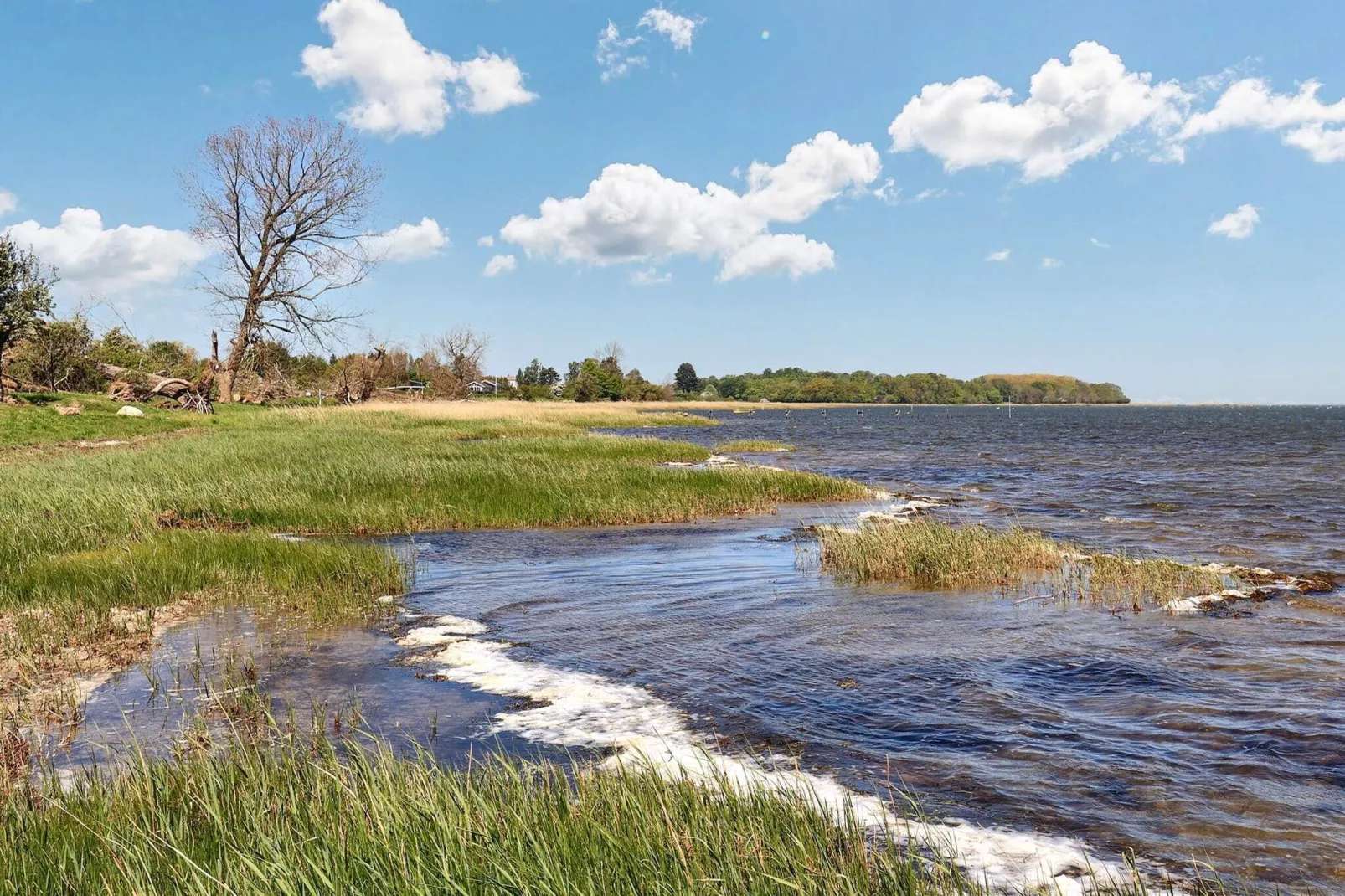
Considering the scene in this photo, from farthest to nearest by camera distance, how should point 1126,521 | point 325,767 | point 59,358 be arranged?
point 59,358 < point 1126,521 < point 325,767

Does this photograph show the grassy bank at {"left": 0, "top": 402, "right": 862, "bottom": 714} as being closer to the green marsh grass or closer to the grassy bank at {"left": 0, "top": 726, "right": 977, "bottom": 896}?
the green marsh grass

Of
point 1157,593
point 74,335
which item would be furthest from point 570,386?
point 1157,593

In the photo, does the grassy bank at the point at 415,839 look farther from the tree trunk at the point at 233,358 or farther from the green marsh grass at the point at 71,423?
the tree trunk at the point at 233,358

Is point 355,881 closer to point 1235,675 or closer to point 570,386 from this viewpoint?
point 1235,675

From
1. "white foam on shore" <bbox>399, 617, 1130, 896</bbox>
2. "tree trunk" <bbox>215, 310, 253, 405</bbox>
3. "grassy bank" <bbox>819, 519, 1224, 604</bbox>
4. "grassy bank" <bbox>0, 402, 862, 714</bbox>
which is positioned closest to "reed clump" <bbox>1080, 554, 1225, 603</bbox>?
"grassy bank" <bbox>819, 519, 1224, 604</bbox>

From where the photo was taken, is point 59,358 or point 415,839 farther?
point 59,358

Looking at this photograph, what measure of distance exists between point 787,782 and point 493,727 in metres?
2.38

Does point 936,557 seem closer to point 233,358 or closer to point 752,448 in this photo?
point 752,448

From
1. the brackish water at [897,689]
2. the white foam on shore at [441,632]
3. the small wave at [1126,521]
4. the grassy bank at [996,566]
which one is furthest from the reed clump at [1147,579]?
the white foam on shore at [441,632]

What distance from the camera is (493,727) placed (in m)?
6.36

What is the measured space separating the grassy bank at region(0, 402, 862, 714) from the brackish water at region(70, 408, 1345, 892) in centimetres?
111

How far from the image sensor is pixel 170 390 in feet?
155

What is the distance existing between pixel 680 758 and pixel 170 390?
165 feet

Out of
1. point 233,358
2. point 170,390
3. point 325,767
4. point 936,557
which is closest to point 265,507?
point 936,557
